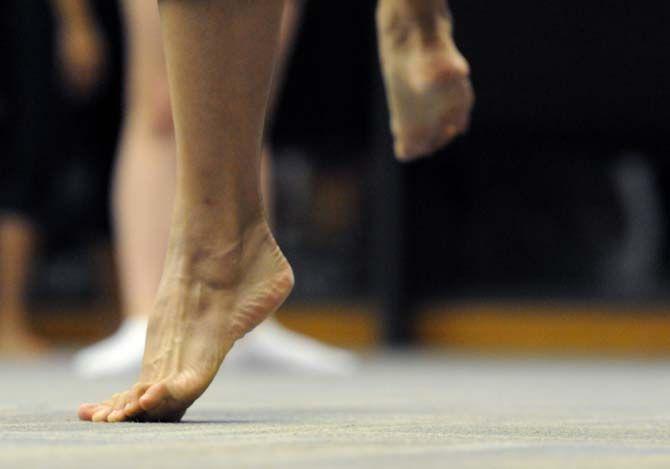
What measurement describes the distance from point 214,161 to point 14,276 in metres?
1.87

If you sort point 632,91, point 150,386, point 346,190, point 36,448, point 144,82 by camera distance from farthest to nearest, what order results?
point 346,190
point 632,91
point 144,82
point 150,386
point 36,448

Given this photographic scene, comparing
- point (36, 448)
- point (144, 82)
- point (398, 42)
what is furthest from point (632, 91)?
point (36, 448)

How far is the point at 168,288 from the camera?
52.6 inches

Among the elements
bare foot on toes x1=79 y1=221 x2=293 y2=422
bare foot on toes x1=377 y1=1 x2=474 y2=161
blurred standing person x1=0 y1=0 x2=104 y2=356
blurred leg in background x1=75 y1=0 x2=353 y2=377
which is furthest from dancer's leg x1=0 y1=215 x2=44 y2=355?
bare foot on toes x1=79 y1=221 x2=293 y2=422

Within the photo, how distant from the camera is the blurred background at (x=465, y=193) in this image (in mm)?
3352

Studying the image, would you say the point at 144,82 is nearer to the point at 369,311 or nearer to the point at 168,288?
the point at 168,288

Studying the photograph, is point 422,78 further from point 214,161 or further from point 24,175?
point 24,175

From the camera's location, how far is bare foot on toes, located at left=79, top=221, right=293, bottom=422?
125 centimetres

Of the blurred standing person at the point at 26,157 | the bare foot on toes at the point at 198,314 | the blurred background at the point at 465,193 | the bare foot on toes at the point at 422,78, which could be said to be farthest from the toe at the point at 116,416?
the blurred background at the point at 465,193

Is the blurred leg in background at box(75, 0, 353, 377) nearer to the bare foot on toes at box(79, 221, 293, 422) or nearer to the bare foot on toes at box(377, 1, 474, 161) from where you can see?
the bare foot on toes at box(377, 1, 474, 161)

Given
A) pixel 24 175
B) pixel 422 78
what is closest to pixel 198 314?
pixel 422 78

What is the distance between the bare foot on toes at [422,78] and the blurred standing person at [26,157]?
156 cm

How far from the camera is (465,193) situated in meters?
3.61

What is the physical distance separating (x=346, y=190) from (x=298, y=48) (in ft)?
1.20
